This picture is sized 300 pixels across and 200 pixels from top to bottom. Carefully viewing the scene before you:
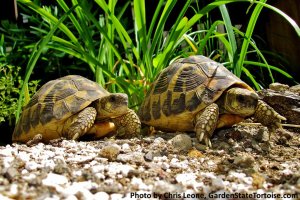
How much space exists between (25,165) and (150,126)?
1119 millimetres

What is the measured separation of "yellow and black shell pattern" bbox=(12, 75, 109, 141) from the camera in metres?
2.42

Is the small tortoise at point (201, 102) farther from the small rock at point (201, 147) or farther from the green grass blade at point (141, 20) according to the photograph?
the green grass blade at point (141, 20)

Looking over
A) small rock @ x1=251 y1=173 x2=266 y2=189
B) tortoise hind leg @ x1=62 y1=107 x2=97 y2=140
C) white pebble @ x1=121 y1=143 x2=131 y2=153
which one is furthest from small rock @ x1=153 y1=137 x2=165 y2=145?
small rock @ x1=251 y1=173 x2=266 y2=189

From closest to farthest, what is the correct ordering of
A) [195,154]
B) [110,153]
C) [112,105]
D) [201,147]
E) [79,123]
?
[110,153] → [195,154] → [201,147] → [79,123] → [112,105]

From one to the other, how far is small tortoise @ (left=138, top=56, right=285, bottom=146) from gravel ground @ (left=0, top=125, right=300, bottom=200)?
0.08 meters

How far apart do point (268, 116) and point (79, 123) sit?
1.00 metres

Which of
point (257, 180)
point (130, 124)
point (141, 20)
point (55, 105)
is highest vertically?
point (141, 20)

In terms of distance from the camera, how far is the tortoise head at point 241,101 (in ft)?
6.93

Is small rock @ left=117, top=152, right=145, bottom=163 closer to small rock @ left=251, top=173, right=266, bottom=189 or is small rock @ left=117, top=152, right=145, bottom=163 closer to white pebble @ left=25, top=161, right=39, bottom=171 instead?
white pebble @ left=25, top=161, right=39, bottom=171

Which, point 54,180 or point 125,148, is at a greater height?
point 54,180

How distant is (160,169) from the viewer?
1.64 meters

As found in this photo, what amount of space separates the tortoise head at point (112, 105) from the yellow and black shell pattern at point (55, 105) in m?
0.06

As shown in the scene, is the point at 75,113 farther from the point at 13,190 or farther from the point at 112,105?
the point at 13,190

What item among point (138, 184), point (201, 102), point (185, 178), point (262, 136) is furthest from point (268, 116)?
point (138, 184)
